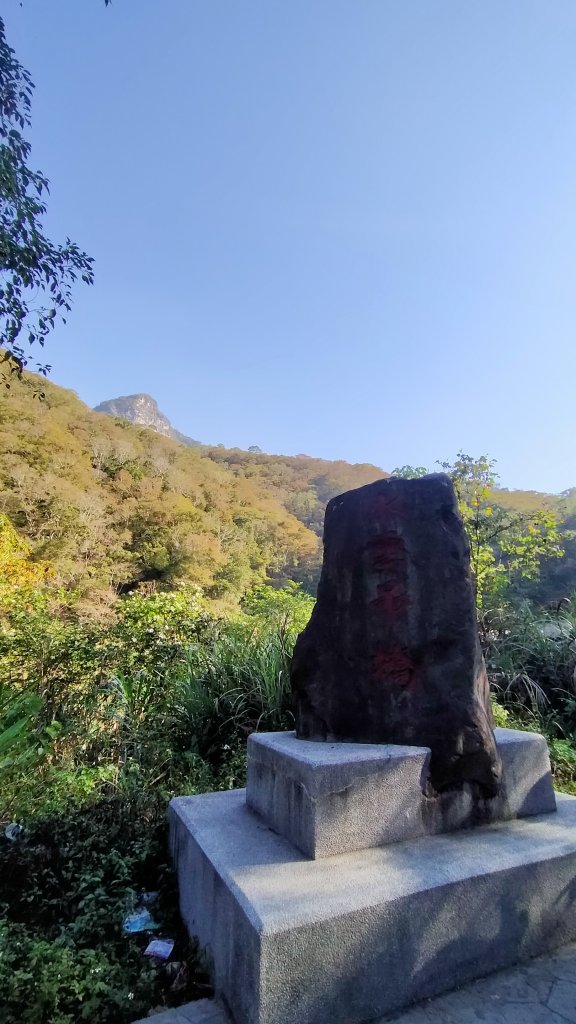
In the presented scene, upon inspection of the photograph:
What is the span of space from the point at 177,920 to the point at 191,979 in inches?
13.0

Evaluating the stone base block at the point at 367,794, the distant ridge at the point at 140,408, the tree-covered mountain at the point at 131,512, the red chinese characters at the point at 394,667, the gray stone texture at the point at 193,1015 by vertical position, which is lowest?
the gray stone texture at the point at 193,1015

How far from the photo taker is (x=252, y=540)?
1400cm

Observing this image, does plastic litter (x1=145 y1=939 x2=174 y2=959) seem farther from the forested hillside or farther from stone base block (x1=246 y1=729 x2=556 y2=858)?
the forested hillside

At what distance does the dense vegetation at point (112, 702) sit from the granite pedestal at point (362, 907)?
317 mm

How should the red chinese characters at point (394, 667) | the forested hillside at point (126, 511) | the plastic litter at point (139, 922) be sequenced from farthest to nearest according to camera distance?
the forested hillside at point (126, 511)
the red chinese characters at point (394, 667)
the plastic litter at point (139, 922)

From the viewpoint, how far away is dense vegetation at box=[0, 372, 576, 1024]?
1.70m

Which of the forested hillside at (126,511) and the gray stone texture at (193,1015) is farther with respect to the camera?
the forested hillside at (126,511)

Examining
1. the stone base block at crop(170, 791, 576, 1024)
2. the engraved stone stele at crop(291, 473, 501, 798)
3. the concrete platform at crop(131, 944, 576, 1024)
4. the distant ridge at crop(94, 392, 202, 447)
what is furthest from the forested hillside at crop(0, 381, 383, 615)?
the distant ridge at crop(94, 392, 202, 447)

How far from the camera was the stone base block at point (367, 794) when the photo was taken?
5.70 feet

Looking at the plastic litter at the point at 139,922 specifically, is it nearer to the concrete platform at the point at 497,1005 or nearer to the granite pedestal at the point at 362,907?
the granite pedestal at the point at 362,907

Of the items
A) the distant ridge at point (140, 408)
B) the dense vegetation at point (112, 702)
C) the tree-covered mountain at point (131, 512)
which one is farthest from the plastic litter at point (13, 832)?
the distant ridge at point (140, 408)

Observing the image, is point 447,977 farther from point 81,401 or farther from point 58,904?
point 81,401

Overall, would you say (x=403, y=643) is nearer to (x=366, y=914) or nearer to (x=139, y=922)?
(x=366, y=914)

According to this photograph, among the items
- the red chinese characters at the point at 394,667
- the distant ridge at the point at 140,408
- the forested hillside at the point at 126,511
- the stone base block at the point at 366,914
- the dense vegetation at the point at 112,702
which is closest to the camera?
the stone base block at the point at 366,914
